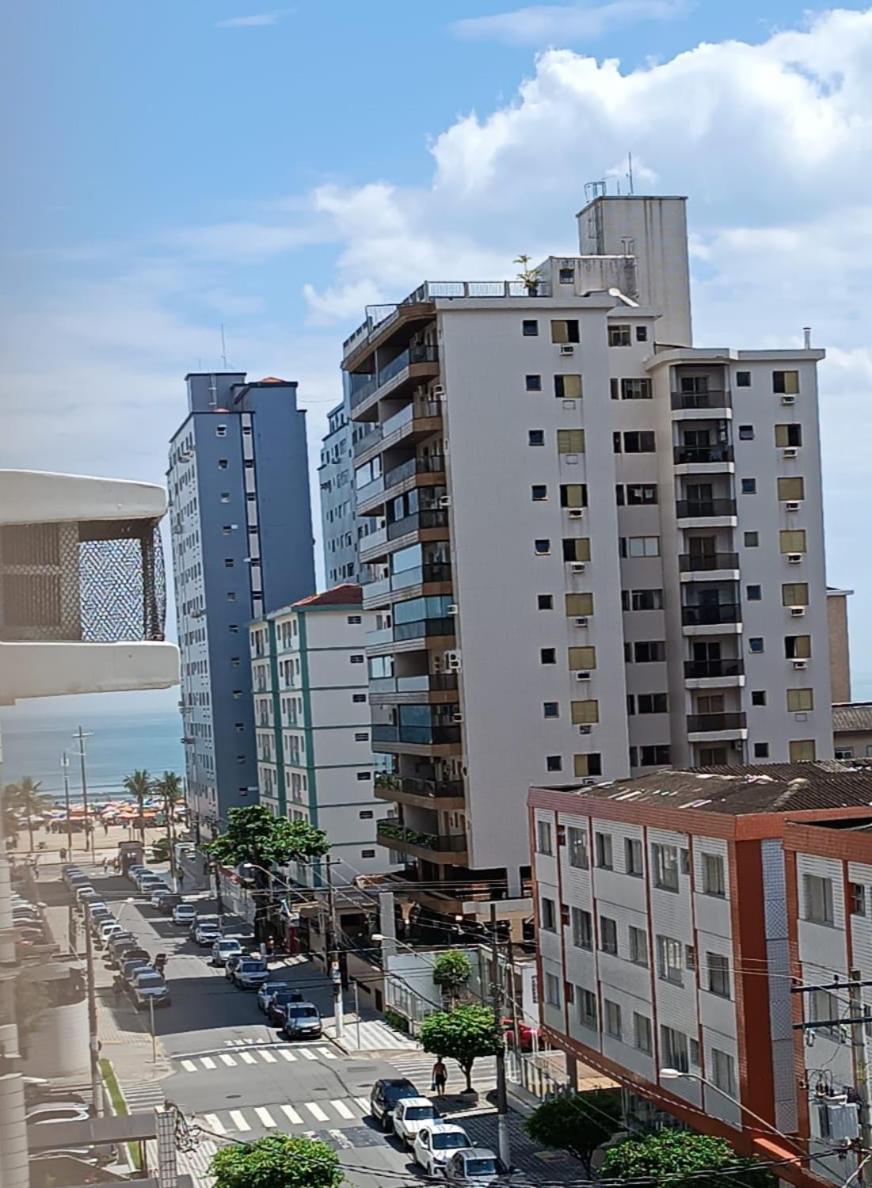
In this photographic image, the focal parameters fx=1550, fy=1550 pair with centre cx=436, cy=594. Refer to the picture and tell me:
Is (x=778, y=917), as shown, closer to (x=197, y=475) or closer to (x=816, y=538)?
(x=816, y=538)

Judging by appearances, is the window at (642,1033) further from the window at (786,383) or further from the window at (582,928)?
the window at (786,383)

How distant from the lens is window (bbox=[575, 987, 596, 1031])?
11141 mm

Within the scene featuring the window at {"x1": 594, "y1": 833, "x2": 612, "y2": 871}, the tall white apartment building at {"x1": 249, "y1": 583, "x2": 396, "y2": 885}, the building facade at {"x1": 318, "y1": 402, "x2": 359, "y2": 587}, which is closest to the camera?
the window at {"x1": 594, "y1": 833, "x2": 612, "y2": 871}

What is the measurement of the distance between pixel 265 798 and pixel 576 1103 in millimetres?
15248

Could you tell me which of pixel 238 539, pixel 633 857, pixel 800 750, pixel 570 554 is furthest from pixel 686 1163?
pixel 238 539

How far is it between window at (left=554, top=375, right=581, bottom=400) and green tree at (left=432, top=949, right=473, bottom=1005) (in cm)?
585

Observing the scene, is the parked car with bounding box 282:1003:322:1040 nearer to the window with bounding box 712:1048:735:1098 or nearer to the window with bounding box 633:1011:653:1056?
the window with bounding box 633:1011:653:1056

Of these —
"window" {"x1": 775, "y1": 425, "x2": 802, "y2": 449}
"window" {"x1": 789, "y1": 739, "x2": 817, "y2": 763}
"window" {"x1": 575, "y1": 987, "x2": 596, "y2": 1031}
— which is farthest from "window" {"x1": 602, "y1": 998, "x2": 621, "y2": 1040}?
"window" {"x1": 775, "y1": 425, "x2": 802, "y2": 449}

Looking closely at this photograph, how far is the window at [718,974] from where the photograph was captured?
8984 millimetres

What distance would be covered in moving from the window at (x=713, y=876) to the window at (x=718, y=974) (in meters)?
0.37

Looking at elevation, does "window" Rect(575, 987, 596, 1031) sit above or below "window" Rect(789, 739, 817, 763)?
below

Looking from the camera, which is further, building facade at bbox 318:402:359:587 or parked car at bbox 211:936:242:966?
building facade at bbox 318:402:359:587

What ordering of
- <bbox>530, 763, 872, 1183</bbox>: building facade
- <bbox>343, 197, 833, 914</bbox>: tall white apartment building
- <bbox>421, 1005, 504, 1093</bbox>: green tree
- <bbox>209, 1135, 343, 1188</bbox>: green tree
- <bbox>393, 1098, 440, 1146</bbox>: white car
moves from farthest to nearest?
1. <bbox>343, 197, 833, 914</bbox>: tall white apartment building
2. <bbox>421, 1005, 504, 1093</bbox>: green tree
3. <bbox>393, 1098, 440, 1146</bbox>: white car
4. <bbox>209, 1135, 343, 1188</bbox>: green tree
5. <bbox>530, 763, 872, 1183</bbox>: building facade

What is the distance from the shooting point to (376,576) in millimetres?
18812
